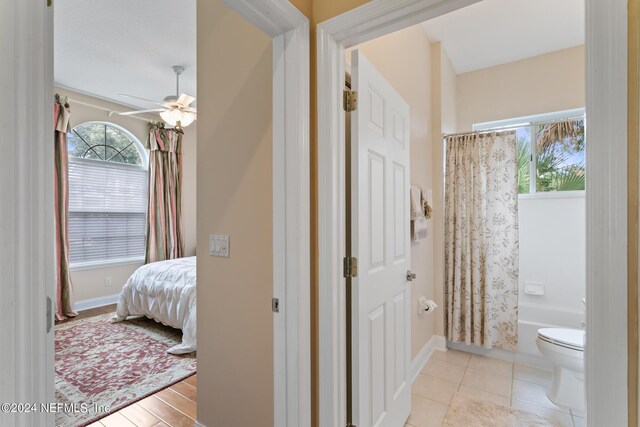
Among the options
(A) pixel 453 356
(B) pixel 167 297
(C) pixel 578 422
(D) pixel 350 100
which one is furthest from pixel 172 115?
(C) pixel 578 422

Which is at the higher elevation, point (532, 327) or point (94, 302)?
point (532, 327)

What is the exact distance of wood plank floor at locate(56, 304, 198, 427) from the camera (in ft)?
6.15

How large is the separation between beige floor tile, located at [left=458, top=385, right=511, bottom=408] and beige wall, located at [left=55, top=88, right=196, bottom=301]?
15.1 ft

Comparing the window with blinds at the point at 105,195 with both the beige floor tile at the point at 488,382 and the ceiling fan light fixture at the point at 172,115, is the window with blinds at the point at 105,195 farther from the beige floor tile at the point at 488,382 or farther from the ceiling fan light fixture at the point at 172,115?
the beige floor tile at the point at 488,382

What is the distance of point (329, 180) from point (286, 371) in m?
0.80

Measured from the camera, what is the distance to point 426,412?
199 cm

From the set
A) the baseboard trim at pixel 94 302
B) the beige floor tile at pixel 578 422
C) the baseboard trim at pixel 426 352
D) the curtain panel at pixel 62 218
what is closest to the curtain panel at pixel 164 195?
the baseboard trim at pixel 94 302

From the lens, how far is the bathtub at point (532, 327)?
2.63m

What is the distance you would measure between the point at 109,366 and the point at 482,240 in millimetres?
3414

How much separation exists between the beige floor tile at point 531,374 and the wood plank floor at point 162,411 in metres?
2.46

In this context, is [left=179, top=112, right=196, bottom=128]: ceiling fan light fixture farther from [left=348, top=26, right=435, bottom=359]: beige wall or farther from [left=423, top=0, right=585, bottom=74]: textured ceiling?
[left=423, top=0, right=585, bottom=74]: textured ceiling

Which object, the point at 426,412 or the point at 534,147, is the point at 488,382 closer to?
the point at 426,412

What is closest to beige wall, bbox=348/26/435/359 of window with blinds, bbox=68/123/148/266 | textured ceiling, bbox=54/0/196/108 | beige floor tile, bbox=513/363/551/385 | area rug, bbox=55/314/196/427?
beige floor tile, bbox=513/363/551/385

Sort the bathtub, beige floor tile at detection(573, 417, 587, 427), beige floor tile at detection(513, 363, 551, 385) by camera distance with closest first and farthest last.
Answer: beige floor tile at detection(573, 417, 587, 427) < beige floor tile at detection(513, 363, 551, 385) < the bathtub
